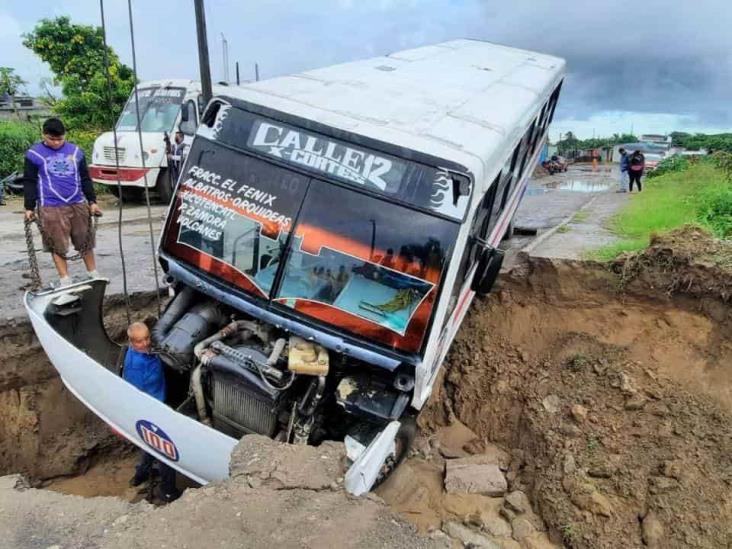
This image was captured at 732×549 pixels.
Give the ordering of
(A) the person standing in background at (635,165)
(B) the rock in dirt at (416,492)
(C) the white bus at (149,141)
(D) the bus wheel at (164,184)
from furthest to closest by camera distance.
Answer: (A) the person standing in background at (635,165)
(D) the bus wheel at (164,184)
(C) the white bus at (149,141)
(B) the rock in dirt at (416,492)

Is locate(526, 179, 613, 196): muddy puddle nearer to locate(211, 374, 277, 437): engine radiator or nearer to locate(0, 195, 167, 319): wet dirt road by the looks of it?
locate(0, 195, 167, 319): wet dirt road

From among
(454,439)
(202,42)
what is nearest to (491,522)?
(454,439)

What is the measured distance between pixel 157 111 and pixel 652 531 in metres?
12.2

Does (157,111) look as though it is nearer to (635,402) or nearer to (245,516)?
(635,402)

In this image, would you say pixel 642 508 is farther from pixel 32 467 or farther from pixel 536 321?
pixel 32 467

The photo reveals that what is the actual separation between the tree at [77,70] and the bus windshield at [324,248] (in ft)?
57.7

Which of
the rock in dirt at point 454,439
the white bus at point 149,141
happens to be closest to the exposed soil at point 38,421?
the rock in dirt at point 454,439

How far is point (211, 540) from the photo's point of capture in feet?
9.40

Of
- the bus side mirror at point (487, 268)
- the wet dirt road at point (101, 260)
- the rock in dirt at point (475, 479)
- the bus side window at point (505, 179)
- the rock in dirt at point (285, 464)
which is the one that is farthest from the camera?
the wet dirt road at point (101, 260)

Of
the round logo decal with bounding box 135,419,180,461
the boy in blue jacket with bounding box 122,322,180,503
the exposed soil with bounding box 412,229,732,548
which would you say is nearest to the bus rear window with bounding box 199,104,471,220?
the boy in blue jacket with bounding box 122,322,180,503

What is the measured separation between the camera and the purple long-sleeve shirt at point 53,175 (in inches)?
213

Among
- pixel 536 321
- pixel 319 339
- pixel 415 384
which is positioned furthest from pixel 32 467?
pixel 536 321

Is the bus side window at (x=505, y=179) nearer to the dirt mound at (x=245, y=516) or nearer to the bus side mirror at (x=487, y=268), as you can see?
the bus side mirror at (x=487, y=268)

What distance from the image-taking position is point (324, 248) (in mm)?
3994
